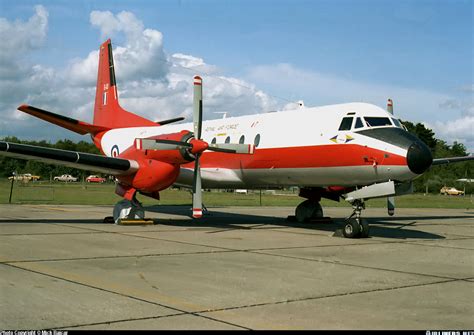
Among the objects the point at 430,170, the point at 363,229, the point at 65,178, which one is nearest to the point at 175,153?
the point at 363,229

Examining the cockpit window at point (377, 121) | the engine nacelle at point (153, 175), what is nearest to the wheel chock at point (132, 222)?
the engine nacelle at point (153, 175)

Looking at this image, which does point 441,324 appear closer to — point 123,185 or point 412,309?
point 412,309

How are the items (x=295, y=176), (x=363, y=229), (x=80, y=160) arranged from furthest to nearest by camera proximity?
(x=80, y=160) < (x=295, y=176) < (x=363, y=229)

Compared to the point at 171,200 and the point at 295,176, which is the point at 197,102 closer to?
the point at 295,176

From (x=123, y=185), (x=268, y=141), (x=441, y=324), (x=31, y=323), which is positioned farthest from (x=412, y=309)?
(x=123, y=185)

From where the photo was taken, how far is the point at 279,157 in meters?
16.6

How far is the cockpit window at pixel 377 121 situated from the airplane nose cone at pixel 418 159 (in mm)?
1536

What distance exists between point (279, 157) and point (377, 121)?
3.23 m

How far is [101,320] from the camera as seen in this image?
5.62 m

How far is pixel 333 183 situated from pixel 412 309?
373 inches

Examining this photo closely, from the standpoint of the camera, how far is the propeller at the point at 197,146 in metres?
16.3

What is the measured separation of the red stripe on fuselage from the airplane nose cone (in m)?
0.17

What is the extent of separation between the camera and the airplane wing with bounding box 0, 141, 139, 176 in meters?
16.4

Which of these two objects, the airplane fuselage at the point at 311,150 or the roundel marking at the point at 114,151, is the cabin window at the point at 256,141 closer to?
the airplane fuselage at the point at 311,150
